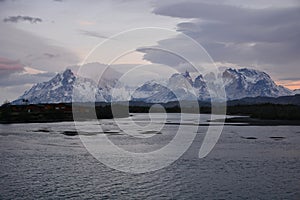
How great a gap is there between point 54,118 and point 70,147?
2826 inches

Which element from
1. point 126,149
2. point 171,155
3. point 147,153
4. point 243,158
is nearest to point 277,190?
point 243,158

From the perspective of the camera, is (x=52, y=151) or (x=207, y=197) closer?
(x=207, y=197)

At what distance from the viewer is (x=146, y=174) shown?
30.6 metres

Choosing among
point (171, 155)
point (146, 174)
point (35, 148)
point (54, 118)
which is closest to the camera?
point (146, 174)

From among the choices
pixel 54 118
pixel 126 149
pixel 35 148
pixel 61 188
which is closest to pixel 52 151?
pixel 35 148

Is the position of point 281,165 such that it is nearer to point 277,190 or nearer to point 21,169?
point 277,190

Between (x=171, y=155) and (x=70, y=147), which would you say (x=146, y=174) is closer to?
(x=171, y=155)

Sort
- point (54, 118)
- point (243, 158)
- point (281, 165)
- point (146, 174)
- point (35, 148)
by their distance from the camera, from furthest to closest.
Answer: point (54, 118)
point (35, 148)
point (243, 158)
point (281, 165)
point (146, 174)

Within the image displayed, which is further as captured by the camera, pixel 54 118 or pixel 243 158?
pixel 54 118

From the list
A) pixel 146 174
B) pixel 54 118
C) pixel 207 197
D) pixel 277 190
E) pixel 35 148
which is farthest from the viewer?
pixel 54 118

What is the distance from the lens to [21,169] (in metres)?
31.4

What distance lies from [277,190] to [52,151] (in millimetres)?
27005

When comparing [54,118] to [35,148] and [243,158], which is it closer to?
[35,148]

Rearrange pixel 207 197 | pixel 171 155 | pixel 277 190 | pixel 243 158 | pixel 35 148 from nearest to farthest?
pixel 207 197, pixel 277 190, pixel 243 158, pixel 171 155, pixel 35 148
